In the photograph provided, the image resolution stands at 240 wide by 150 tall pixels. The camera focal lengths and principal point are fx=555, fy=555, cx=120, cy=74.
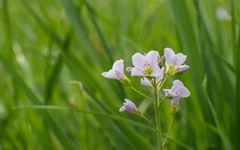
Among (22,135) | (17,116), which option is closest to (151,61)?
(22,135)

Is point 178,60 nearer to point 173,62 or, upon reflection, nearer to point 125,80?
point 173,62

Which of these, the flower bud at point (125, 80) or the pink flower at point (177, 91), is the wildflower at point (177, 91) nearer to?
the pink flower at point (177, 91)

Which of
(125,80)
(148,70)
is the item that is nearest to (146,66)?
(148,70)

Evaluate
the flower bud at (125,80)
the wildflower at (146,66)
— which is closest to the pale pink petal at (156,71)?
the wildflower at (146,66)

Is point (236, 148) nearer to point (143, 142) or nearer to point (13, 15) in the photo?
point (143, 142)

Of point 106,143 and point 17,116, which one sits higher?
point 17,116
